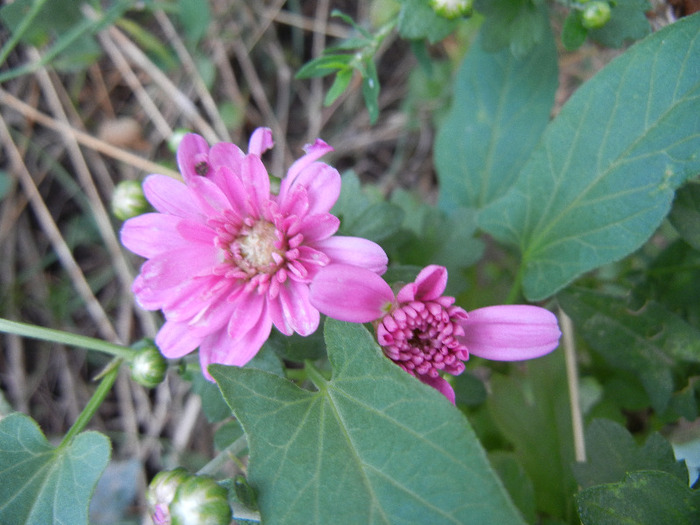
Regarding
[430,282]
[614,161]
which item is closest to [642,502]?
[430,282]

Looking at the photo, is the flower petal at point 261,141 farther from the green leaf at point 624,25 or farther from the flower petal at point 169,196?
the green leaf at point 624,25

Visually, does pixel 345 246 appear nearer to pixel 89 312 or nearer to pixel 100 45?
pixel 89 312

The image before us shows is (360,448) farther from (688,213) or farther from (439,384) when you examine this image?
(688,213)

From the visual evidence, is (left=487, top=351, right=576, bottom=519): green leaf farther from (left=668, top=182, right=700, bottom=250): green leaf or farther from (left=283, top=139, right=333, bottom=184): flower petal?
(left=283, top=139, right=333, bottom=184): flower petal

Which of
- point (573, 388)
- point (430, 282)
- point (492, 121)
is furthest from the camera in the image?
point (492, 121)

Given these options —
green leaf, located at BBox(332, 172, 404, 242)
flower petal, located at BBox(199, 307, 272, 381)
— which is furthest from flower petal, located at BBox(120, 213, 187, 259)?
green leaf, located at BBox(332, 172, 404, 242)

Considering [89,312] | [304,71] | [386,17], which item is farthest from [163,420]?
[386,17]

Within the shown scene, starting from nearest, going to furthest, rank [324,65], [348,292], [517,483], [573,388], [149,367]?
[348,292]
[149,367]
[324,65]
[517,483]
[573,388]
